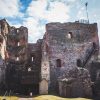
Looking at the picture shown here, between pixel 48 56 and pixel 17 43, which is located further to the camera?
pixel 17 43

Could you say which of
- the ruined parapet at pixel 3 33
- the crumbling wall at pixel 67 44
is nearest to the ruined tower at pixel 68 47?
the crumbling wall at pixel 67 44

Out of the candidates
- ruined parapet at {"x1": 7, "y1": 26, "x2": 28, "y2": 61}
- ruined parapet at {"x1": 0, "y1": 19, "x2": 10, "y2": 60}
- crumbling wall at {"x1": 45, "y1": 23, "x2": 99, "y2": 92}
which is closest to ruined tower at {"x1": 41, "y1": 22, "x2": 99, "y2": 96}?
crumbling wall at {"x1": 45, "y1": 23, "x2": 99, "y2": 92}

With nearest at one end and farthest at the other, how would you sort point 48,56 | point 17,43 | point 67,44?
point 48,56
point 67,44
point 17,43

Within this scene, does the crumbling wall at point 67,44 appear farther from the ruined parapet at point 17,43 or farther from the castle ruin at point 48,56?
the ruined parapet at point 17,43

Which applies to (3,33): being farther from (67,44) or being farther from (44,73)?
(67,44)

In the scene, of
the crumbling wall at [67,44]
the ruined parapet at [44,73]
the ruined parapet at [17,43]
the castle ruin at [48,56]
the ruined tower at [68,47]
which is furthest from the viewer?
the ruined parapet at [17,43]

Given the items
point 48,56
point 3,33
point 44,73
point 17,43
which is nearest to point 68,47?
point 48,56

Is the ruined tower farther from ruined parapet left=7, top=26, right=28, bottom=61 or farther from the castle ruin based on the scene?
ruined parapet left=7, top=26, right=28, bottom=61

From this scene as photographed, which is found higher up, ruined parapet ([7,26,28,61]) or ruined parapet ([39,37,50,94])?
ruined parapet ([7,26,28,61])

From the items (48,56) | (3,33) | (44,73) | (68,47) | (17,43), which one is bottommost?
(44,73)

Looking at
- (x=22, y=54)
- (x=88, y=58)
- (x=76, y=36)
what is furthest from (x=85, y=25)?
(x=22, y=54)

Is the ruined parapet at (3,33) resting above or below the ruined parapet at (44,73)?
above

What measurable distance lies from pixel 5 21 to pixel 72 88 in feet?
50.0

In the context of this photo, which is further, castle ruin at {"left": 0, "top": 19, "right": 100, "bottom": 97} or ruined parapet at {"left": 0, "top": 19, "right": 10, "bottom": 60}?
ruined parapet at {"left": 0, "top": 19, "right": 10, "bottom": 60}
